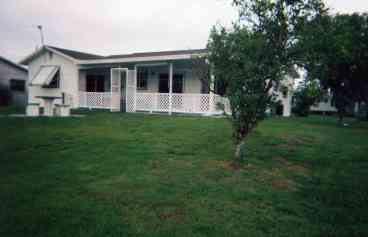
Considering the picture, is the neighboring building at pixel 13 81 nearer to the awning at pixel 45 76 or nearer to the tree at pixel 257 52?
the awning at pixel 45 76

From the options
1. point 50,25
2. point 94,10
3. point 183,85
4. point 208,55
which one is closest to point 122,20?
point 94,10

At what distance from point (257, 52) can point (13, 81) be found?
25.9 meters

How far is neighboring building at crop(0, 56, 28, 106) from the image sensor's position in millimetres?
23297

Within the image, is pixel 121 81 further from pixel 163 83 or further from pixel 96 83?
pixel 163 83

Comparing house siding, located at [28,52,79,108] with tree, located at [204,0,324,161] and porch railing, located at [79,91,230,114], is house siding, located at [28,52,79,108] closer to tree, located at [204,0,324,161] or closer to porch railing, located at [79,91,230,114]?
porch railing, located at [79,91,230,114]

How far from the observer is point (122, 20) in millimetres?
25312

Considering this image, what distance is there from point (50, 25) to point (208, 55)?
2873 centimetres

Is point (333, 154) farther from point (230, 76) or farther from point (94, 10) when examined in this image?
point (94, 10)

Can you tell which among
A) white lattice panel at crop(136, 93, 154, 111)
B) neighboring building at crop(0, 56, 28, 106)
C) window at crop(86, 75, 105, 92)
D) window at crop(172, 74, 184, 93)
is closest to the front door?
window at crop(172, 74, 184, 93)

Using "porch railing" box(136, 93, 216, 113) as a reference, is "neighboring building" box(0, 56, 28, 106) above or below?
above

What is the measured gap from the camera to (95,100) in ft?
52.9

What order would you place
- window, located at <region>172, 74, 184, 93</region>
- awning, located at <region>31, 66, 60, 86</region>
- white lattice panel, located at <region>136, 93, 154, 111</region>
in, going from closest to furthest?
white lattice panel, located at <region>136, 93, 154, 111</region> → window, located at <region>172, 74, 184, 93</region> → awning, located at <region>31, 66, 60, 86</region>

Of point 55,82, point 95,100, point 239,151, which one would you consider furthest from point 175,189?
point 55,82

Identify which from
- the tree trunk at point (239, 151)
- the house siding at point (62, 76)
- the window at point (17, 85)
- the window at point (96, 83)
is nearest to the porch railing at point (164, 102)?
the house siding at point (62, 76)
